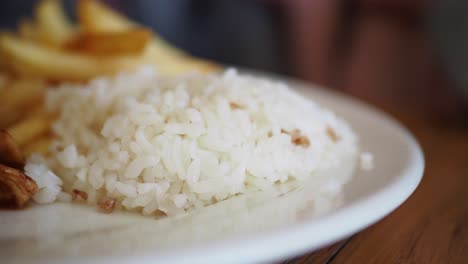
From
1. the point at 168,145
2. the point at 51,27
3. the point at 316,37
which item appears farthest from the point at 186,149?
the point at 316,37

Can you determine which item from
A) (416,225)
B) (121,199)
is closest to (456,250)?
(416,225)

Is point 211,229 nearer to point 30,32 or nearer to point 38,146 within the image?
point 38,146

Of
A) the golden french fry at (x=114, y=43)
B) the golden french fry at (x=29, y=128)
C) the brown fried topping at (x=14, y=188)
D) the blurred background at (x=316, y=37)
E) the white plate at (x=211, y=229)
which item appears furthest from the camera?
the blurred background at (x=316, y=37)

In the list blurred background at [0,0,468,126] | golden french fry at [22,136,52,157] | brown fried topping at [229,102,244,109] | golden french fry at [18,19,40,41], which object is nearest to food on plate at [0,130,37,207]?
golden french fry at [22,136,52,157]

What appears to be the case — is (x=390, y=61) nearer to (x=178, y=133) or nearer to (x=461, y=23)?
(x=461, y=23)

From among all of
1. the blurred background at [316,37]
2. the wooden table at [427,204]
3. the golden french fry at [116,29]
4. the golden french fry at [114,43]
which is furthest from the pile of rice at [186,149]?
the blurred background at [316,37]

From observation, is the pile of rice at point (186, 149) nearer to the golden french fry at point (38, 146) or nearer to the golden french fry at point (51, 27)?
the golden french fry at point (38, 146)

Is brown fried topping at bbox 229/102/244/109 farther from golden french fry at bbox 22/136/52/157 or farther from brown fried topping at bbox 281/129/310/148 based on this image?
golden french fry at bbox 22/136/52/157
